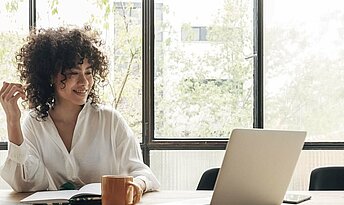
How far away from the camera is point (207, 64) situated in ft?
12.9

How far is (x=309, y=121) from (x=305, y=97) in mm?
159

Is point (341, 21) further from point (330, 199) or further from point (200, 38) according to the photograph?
point (330, 199)

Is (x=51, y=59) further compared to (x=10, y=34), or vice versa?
(x=10, y=34)

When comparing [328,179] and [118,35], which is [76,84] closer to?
[328,179]

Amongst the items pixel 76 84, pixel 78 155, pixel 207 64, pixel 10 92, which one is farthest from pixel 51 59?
pixel 207 64

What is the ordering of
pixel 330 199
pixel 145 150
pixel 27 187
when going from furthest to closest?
pixel 145 150, pixel 27 187, pixel 330 199

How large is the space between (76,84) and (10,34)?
5.01 ft

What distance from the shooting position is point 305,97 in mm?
3918

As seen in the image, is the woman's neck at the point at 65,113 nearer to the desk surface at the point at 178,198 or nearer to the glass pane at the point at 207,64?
the desk surface at the point at 178,198

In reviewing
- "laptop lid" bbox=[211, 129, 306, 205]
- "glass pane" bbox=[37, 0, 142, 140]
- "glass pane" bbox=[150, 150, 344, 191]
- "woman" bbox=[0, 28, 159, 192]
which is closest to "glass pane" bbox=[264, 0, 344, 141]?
"glass pane" bbox=[150, 150, 344, 191]

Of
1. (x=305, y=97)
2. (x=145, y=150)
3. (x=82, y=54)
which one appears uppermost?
(x=82, y=54)

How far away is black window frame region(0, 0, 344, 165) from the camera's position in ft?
12.7

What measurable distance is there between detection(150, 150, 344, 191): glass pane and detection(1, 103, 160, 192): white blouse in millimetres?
1350

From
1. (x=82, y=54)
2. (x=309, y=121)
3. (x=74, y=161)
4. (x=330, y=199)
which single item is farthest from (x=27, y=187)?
(x=309, y=121)
